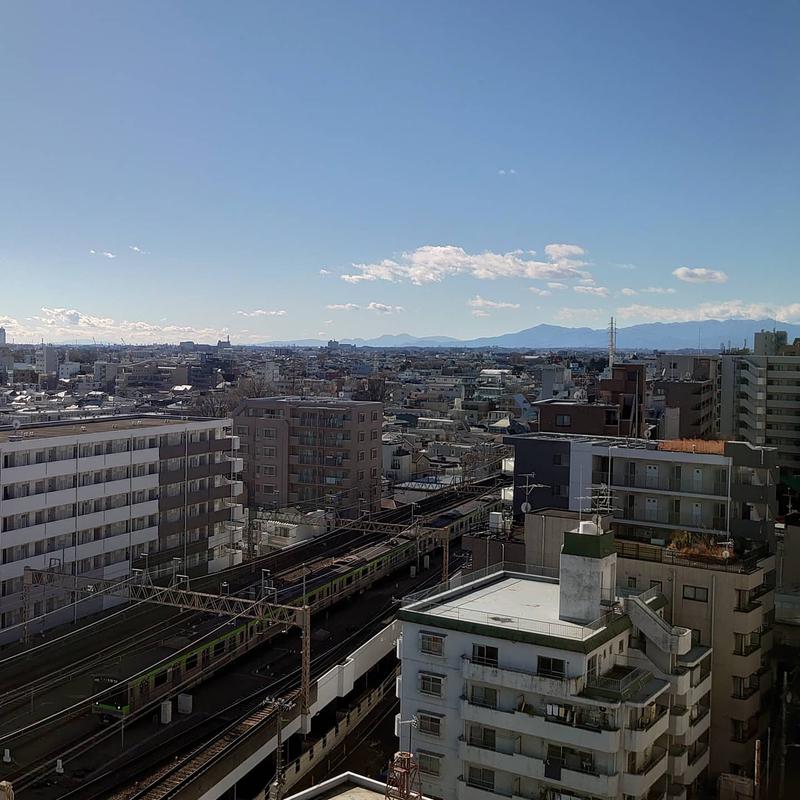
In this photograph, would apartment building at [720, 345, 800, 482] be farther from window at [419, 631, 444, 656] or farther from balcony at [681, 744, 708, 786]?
window at [419, 631, 444, 656]

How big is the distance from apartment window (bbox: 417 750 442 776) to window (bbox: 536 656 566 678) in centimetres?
226

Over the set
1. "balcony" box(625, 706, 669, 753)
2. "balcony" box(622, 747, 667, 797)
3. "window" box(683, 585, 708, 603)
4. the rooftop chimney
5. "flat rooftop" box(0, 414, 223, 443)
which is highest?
"flat rooftop" box(0, 414, 223, 443)

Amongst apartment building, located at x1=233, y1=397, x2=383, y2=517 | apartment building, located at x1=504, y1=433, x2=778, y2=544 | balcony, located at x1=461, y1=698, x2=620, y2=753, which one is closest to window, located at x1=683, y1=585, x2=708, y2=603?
apartment building, located at x1=504, y1=433, x2=778, y2=544

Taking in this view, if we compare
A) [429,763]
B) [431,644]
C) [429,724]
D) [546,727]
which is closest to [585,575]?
[546,727]

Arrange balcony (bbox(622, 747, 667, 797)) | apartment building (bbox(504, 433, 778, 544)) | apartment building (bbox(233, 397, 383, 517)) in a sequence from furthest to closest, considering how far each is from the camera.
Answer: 1. apartment building (bbox(233, 397, 383, 517))
2. apartment building (bbox(504, 433, 778, 544))
3. balcony (bbox(622, 747, 667, 797))

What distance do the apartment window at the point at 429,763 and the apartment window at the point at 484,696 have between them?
3.68ft

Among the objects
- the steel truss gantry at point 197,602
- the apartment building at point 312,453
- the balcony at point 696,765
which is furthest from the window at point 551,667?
the apartment building at point 312,453

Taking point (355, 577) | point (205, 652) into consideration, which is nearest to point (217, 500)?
point (355, 577)

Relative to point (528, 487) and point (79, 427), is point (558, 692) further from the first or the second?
point (79, 427)

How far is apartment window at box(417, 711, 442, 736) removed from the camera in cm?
1249

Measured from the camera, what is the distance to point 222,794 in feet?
47.1

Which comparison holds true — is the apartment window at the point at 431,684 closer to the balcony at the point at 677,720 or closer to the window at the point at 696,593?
the balcony at the point at 677,720

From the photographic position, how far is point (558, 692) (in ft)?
37.3

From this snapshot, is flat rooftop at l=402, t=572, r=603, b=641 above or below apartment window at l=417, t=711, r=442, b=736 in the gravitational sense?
above
